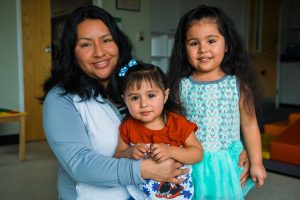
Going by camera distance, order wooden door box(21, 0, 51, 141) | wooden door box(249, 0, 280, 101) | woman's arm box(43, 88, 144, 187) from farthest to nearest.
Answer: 1. wooden door box(249, 0, 280, 101)
2. wooden door box(21, 0, 51, 141)
3. woman's arm box(43, 88, 144, 187)

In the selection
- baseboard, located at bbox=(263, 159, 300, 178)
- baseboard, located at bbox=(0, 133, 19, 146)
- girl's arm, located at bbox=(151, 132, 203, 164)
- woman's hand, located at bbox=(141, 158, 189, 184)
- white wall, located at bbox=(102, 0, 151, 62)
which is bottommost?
baseboard, located at bbox=(0, 133, 19, 146)

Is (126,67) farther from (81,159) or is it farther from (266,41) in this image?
(266,41)

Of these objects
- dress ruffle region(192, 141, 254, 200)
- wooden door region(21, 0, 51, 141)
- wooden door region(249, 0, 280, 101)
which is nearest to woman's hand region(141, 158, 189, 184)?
dress ruffle region(192, 141, 254, 200)

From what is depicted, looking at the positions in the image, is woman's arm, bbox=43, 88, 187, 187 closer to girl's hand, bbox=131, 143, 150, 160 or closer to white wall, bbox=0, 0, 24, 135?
girl's hand, bbox=131, 143, 150, 160

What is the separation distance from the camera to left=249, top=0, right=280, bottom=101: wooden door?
6.99m

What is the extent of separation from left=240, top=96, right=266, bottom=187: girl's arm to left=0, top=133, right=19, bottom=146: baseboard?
3548 millimetres

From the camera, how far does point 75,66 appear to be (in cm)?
128

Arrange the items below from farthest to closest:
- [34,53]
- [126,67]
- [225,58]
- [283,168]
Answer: [34,53], [283,168], [225,58], [126,67]

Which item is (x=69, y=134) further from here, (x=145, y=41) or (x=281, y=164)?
(x=145, y=41)

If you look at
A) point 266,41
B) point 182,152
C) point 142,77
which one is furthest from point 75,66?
point 266,41

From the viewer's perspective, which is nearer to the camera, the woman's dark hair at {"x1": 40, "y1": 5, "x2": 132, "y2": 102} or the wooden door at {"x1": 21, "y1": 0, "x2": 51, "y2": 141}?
the woman's dark hair at {"x1": 40, "y1": 5, "x2": 132, "y2": 102}

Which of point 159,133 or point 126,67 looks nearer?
point 159,133

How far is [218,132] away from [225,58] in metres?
0.30

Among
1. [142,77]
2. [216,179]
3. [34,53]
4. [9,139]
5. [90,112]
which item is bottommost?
[9,139]
